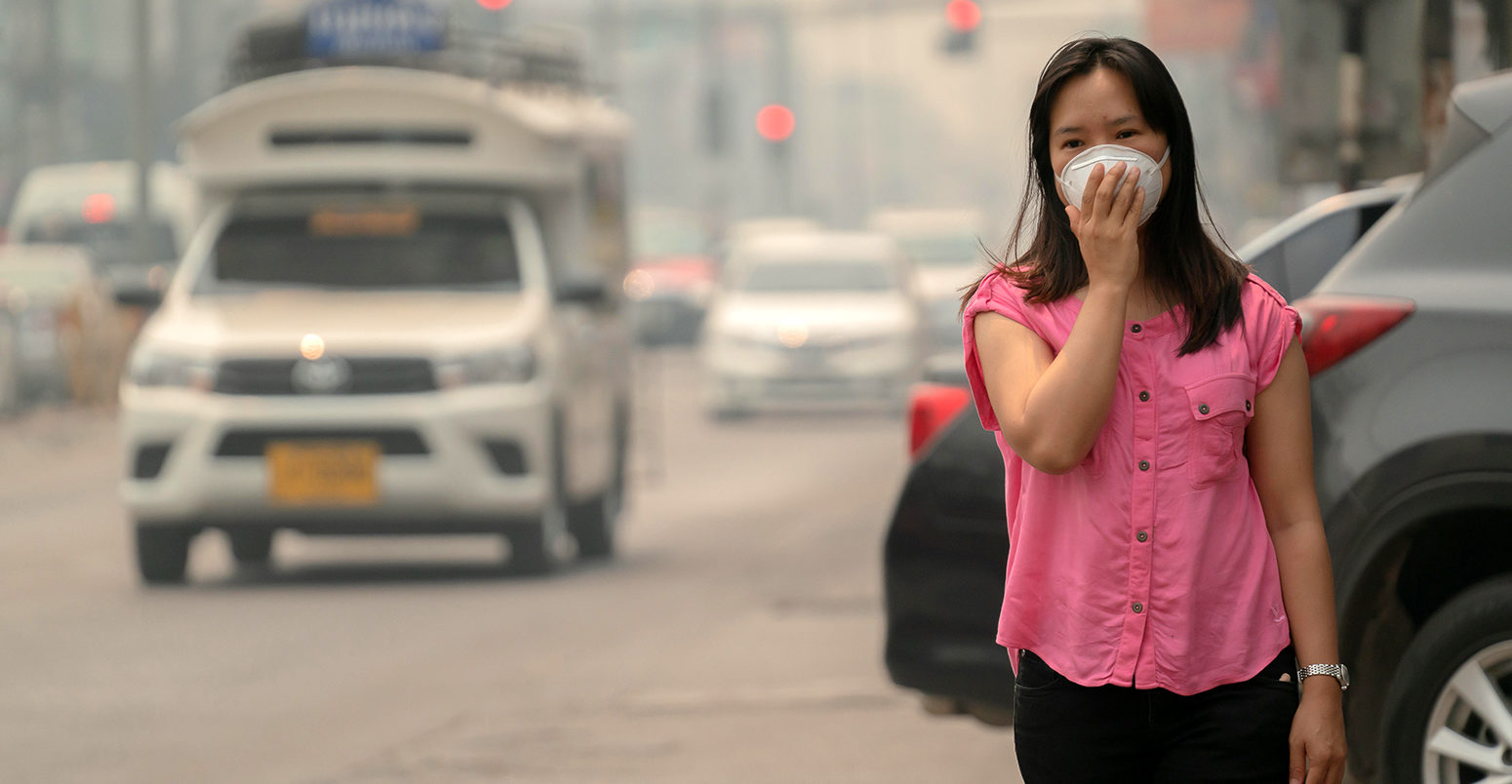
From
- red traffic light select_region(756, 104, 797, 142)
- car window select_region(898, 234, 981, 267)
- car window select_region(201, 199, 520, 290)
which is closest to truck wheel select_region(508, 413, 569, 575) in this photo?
car window select_region(201, 199, 520, 290)

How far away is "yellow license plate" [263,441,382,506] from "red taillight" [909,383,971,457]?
5.00m

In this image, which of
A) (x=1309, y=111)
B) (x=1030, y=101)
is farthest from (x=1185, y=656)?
(x=1309, y=111)

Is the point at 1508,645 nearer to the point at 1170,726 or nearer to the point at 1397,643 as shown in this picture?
the point at 1397,643

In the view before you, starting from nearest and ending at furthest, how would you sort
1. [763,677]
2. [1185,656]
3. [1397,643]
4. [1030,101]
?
[1185,656] → [1030,101] → [1397,643] → [763,677]

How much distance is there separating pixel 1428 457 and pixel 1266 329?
1634 millimetres

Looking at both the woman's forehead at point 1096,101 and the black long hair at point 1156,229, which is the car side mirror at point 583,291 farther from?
the woman's forehead at point 1096,101

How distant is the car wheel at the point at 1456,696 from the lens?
15.0ft

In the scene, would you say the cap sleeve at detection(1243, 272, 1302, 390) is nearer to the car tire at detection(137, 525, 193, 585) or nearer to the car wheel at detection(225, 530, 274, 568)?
the car tire at detection(137, 525, 193, 585)

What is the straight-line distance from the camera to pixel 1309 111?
12.0 meters

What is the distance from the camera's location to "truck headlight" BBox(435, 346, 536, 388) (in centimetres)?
1108

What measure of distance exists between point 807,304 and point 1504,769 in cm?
1915

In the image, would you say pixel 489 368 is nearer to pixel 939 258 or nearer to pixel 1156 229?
pixel 1156 229

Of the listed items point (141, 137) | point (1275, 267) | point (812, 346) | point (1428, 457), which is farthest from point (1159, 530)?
point (141, 137)

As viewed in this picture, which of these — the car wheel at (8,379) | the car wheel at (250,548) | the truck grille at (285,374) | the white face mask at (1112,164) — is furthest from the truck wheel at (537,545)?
the car wheel at (8,379)
